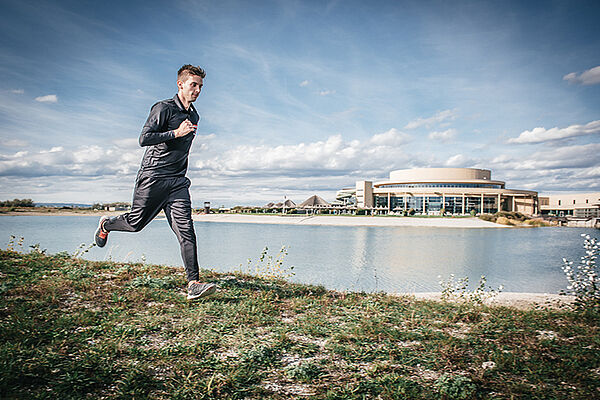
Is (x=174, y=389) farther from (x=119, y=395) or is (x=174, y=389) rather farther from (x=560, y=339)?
(x=560, y=339)

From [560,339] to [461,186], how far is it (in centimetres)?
6584

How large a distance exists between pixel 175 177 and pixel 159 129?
559mm

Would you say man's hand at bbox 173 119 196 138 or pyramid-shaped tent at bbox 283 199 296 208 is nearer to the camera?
man's hand at bbox 173 119 196 138

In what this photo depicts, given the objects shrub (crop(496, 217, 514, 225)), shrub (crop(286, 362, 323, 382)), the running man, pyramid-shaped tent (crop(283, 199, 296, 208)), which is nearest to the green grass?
shrub (crop(286, 362, 323, 382))

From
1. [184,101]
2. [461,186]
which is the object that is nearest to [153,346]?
[184,101]

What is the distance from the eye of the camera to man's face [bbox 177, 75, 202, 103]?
383 centimetres

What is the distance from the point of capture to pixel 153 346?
9.34 feet

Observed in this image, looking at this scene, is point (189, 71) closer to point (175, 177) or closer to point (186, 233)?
point (175, 177)

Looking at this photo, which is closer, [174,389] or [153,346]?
[174,389]

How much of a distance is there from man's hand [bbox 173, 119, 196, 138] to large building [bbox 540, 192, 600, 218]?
265 ft

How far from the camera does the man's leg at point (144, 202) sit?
12.7ft

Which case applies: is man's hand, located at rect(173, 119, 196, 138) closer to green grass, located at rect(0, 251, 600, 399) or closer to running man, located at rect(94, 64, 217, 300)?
running man, located at rect(94, 64, 217, 300)

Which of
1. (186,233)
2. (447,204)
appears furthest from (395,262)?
(447,204)

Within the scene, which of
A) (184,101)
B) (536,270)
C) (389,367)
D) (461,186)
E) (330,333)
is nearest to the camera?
(389,367)
